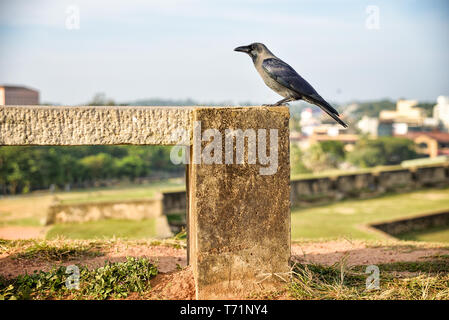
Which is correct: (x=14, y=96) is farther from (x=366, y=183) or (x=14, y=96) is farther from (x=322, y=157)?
(x=322, y=157)

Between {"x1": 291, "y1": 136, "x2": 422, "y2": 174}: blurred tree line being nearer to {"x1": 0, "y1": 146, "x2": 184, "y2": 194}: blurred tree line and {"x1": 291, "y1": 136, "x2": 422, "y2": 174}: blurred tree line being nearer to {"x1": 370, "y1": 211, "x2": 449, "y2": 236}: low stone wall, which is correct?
{"x1": 0, "y1": 146, "x2": 184, "y2": 194}: blurred tree line

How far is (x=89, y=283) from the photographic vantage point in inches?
166

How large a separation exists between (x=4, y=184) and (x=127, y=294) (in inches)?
963

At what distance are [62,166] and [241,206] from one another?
25.2 m

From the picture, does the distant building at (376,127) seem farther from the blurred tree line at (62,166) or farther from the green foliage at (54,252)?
the green foliage at (54,252)

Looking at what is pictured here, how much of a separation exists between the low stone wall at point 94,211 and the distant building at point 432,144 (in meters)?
35.7

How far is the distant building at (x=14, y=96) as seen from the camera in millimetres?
6393

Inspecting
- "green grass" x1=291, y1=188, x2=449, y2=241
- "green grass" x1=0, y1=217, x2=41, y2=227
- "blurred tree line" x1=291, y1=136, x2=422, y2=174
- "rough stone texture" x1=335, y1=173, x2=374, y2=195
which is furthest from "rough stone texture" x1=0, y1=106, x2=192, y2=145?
"blurred tree line" x1=291, y1=136, x2=422, y2=174

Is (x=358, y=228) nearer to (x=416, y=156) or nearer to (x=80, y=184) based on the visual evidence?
(x=80, y=184)

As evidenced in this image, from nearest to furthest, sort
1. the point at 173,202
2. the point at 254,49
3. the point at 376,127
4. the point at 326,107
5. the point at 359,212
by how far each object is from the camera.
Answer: the point at 326,107
the point at 254,49
the point at 173,202
the point at 359,212
the point at 376,127

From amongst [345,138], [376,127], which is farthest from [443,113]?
[345,138]

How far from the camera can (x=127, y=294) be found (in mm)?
4125

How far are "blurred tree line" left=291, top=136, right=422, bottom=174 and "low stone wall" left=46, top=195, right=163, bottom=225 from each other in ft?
58.4
